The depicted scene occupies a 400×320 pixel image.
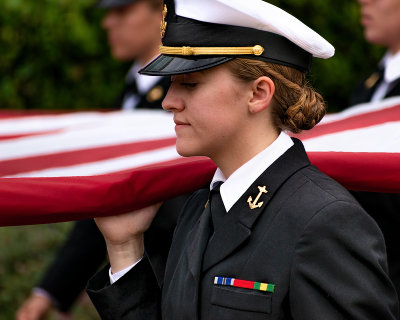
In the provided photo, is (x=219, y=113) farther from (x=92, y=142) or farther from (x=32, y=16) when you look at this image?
(x=32, y=16)

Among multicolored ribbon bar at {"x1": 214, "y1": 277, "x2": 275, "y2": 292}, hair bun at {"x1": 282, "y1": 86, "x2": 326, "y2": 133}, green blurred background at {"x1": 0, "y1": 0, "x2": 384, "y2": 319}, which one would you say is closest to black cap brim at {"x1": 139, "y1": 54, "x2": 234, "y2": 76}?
hair bun at {"x1": 282, "y1": 86, "x2": 326, "y2": 133}

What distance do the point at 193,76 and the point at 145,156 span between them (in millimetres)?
703

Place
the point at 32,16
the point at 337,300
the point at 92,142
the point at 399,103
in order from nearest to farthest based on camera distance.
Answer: the point at 337,300 → the point at 399,103 → the point at 92,142 → the point at 32,16

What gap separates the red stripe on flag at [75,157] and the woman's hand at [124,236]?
375 millimetres

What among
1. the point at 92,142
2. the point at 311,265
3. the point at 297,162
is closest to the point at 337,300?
the point at 311,265

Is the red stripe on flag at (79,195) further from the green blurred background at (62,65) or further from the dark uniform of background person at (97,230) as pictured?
the green blurred background at (62,65)

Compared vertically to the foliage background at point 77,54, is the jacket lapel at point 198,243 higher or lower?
higher

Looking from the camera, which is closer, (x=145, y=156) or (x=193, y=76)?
(x=193, y=76)

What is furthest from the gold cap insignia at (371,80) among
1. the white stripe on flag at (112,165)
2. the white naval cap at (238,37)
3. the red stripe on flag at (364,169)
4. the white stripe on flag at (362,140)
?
the white naval cap at (238,37)

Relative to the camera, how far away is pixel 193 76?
1.49m

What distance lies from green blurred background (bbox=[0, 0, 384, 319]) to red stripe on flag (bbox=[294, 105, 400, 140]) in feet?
6.76

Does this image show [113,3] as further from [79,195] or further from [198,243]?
[198,243]

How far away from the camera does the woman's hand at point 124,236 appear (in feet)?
5.57

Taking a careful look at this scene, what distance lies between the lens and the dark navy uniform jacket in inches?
53.0
